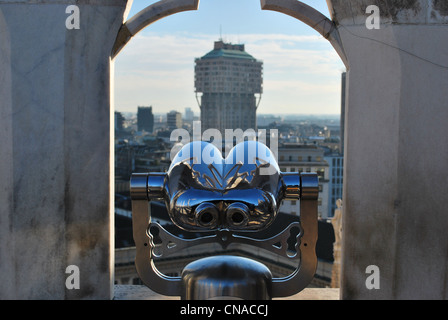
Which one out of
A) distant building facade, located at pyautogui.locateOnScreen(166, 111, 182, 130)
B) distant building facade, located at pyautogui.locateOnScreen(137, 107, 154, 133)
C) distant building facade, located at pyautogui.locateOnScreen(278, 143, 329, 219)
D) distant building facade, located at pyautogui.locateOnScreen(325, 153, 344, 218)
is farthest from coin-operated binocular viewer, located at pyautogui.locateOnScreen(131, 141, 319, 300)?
distant building facade, located at pyautogui.locateOnScreen(137, 107, 154, 133)

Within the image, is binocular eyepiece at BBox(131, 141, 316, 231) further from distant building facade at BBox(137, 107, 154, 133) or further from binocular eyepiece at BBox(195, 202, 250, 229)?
distant building facade at BBox(137, 107, 154, 133)

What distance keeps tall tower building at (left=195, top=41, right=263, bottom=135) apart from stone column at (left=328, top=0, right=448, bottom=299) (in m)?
61.1

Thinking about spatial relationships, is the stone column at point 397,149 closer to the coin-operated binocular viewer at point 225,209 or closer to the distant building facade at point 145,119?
the coin-operated binocular viewer at point 225,209

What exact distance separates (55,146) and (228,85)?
65574 millimetres

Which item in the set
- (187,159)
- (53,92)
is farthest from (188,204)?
(53,92)

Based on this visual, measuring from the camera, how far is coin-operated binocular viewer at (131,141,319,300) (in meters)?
2.39

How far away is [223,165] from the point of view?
250 cm

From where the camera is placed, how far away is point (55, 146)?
292cm

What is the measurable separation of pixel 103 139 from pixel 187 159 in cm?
62

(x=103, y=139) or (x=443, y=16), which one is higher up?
(x=443, y=16)

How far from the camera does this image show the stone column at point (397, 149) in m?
2.88

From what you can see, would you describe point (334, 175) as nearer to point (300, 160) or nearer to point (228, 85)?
point (300, 160)

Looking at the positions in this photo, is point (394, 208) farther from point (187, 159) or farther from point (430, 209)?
point (187, 159)

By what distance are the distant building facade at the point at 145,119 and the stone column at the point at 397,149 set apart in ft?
238
